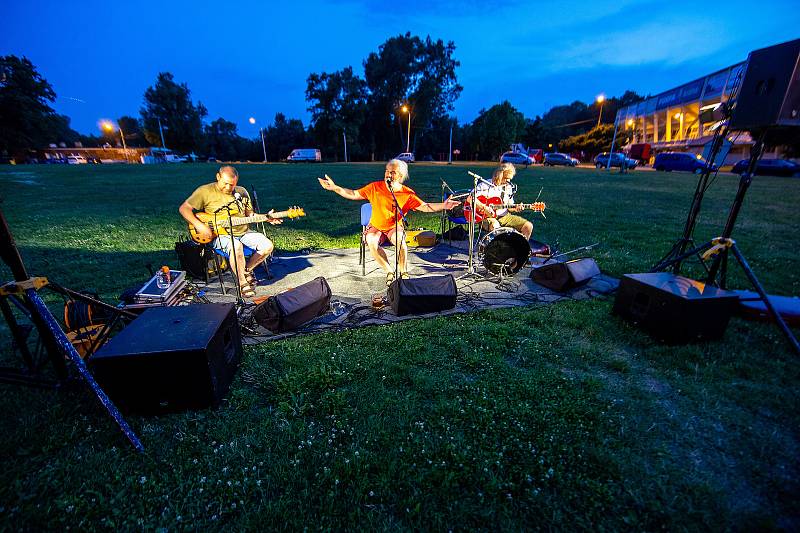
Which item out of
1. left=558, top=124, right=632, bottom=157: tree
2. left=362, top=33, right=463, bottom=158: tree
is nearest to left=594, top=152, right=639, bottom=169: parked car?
left=558, top=124, right=632, bottom=157: tree

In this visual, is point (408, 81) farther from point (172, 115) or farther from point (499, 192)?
point (499, 192)

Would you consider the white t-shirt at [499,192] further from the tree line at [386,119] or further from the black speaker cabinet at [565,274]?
the tree line at [386,119]

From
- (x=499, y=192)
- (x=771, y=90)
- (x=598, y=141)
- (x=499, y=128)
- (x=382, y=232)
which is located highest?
(x=499, y=128)

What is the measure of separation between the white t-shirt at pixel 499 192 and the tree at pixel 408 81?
58.3m

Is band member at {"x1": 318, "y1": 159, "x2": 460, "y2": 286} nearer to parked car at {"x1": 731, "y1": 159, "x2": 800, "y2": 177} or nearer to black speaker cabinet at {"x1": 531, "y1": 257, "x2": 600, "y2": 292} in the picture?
black speaker cabinet at {"x1": 531, "y1": 257, "x2": 600, "y2": 292}

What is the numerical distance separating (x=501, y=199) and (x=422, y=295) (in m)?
3.27

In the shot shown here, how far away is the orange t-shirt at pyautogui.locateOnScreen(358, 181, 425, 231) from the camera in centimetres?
577

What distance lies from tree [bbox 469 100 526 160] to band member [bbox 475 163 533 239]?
55.7 meters

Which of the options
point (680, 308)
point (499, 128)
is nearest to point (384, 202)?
point (680, 308)

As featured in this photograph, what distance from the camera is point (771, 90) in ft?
12.3

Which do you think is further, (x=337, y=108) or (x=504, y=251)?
(x=337, y=108)

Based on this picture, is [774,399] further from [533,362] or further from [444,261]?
[444,261]

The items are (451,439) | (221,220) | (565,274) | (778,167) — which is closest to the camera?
(451,439)

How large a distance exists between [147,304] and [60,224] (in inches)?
384
